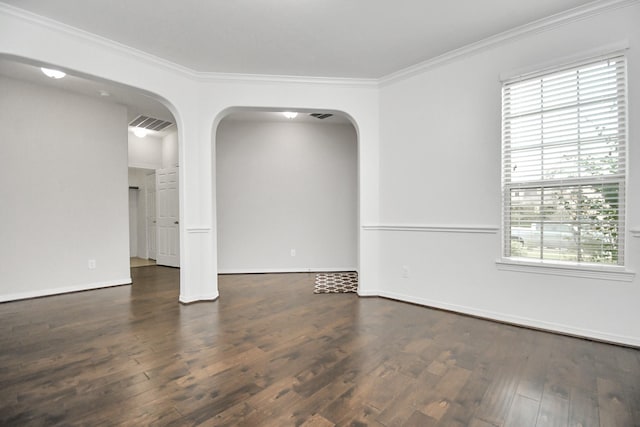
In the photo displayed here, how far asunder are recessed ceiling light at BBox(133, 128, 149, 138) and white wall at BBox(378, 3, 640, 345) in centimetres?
501

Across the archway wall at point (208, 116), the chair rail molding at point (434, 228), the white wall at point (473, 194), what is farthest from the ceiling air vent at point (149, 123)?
the chair rail molding at point (434, 228)

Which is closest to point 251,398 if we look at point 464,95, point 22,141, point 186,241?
point 186,241

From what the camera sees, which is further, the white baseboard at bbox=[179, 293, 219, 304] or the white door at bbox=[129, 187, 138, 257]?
the white door at bbox=[129, 187, 138, 257]

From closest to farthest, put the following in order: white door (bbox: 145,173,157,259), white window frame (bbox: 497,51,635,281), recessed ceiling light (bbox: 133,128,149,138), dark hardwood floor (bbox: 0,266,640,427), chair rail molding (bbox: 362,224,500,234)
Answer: dark hardwood floor (bbox: 0,266,640,427), white window frame (bbox: 497,51,635,281), chair rail molding (bbox: 362,224,500,234), recessed ceiling light (bbox: 133,128,149,138), white door (bbox: 145,173,157,259)

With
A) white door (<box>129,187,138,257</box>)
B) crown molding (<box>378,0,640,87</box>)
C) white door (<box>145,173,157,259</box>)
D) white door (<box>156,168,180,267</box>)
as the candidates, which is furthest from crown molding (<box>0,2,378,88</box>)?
white door (<box>129,187,138,257</box>)

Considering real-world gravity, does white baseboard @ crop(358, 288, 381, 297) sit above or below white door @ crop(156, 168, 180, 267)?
below

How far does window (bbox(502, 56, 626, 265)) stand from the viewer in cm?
258

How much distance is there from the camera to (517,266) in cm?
302

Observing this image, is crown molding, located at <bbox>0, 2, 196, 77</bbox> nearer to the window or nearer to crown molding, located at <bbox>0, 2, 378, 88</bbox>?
crown molding, located at <bbox>0, 2, 378, 88</bbox>

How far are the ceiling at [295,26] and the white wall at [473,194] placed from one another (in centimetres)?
29

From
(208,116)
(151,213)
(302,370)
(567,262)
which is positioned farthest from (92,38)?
(151,213)

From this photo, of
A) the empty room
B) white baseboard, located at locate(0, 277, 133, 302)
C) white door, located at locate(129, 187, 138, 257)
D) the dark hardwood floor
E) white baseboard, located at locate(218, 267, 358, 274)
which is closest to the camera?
the dark hardwood floor

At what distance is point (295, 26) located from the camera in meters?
2.90

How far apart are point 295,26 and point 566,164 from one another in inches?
109
